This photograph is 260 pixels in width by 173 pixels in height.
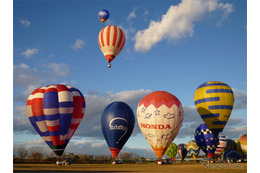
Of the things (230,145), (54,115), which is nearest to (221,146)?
(230,145)

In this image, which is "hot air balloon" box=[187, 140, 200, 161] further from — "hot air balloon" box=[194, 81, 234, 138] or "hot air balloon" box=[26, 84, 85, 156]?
"hot air balloon" box=[26, 84, 85, 156]

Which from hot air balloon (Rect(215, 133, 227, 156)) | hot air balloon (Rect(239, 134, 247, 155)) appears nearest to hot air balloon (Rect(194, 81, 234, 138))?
hot air balloon (Rect(215, 133, 227, 156))

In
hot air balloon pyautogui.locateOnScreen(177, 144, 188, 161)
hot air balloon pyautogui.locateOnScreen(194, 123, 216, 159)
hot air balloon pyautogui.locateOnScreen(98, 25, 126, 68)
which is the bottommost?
hot air balloon pyautogui.locateOnScreen(177, 144, 188, 161)

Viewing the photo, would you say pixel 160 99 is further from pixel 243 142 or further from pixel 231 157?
pixel 243 142

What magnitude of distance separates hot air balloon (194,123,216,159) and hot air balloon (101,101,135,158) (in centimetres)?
1044

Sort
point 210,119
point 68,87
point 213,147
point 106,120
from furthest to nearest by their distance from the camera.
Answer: point 213,147 → point 106,120 → point 210,119 → point 68,87

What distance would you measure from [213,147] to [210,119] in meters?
7.62

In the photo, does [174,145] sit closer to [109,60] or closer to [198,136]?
[198,136]

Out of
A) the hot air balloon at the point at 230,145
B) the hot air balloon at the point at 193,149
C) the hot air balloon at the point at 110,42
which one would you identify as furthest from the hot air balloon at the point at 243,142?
the hot air balloon at the point at 110,42

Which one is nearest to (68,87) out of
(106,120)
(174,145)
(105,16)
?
(106,120)

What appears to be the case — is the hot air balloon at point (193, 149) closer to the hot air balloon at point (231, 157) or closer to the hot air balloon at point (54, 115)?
A: the hot air balloon at point (231, 157)

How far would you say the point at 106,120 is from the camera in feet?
124

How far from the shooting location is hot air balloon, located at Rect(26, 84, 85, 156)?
2914 cm

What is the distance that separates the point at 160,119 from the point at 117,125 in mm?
8459
